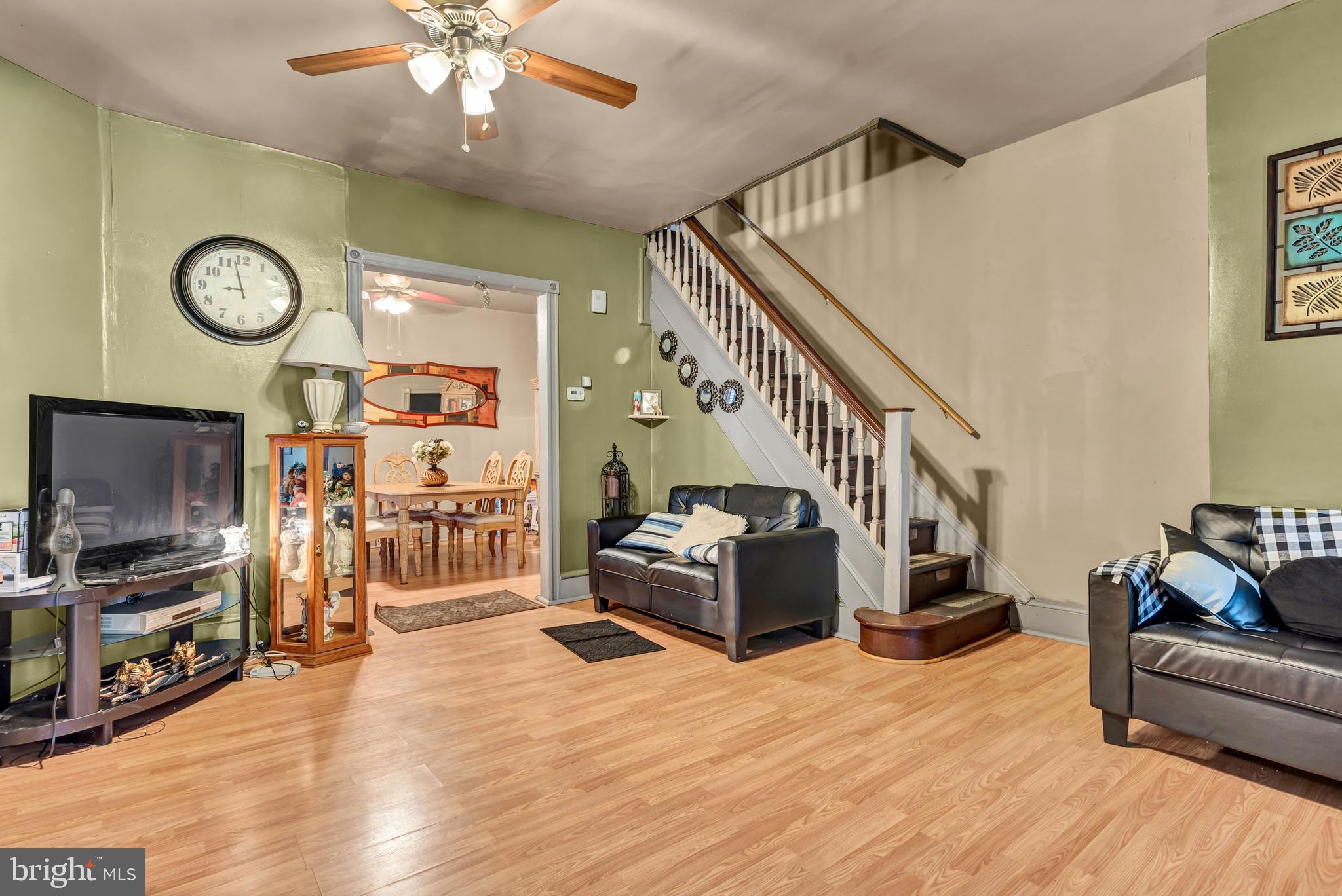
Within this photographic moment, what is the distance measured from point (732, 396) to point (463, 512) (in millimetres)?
3223

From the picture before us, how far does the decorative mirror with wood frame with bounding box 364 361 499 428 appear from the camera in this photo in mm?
7523

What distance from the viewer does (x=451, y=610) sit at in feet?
15.1

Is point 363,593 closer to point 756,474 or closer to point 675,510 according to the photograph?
point 675,510

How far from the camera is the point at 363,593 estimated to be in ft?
12.1

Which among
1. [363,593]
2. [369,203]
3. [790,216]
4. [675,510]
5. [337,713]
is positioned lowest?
[337,713]

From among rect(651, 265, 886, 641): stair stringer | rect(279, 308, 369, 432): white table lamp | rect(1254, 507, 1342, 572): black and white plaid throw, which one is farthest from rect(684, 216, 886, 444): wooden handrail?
rect(279, 308, 369, 432): white table lamp

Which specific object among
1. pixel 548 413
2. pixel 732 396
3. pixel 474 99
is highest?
pixel 474 99

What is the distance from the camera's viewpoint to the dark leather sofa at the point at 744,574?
11.5 feet

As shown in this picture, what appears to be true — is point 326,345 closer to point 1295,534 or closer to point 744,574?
point 744,574

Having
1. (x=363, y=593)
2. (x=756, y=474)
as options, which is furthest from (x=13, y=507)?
(x=756, y=474)

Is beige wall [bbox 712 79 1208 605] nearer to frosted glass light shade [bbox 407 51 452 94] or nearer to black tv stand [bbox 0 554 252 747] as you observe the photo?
frosted glass light shade [bbox 407 51 452 94]

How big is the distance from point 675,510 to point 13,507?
11.2 feet

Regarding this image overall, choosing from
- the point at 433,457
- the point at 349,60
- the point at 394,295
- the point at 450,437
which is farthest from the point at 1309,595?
the point at 450,437

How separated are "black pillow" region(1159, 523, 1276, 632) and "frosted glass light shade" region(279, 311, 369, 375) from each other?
12.6ft
